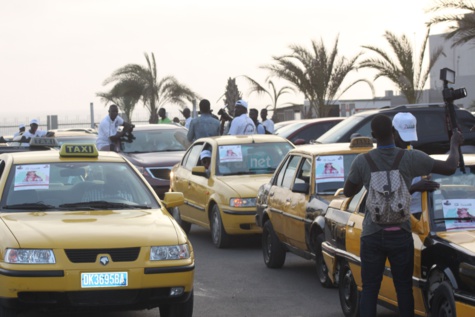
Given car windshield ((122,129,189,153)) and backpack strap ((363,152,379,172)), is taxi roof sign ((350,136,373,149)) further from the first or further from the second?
car windshield ((122,129,189,153))

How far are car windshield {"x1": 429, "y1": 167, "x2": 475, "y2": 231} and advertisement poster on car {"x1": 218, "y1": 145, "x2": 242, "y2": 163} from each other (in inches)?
286

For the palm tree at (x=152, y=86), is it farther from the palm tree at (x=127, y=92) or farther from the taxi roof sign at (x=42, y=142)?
the taxi roof sign at (x=42, y=142)

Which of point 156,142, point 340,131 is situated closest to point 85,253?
point 340,131

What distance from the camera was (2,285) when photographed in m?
8.50

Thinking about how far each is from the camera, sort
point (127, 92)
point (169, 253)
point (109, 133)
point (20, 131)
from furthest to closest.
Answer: point (127, 92), point (20, 131), point (109, 133), point (169, 253)

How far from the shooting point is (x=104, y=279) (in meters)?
8.55

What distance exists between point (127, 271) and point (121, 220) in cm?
81

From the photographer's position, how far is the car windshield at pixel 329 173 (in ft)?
39.4

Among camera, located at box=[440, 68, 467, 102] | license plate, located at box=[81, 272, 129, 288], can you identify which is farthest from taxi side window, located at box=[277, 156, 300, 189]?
license plate, located at box=[81, 272, 129, 288]

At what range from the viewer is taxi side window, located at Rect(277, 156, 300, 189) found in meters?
12.7

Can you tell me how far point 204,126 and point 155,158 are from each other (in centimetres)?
160

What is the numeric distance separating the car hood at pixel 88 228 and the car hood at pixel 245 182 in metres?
4.97

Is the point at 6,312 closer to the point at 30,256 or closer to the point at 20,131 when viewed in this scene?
the point at 30,256

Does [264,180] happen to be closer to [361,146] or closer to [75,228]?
[361,146]
